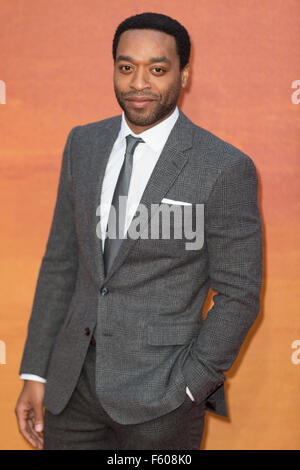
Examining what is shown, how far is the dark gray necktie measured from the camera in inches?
70.1

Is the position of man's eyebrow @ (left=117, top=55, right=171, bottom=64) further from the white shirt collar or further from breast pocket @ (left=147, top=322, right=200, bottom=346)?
breast pocket @ (left=147, top=322, right=200, bottom=346)

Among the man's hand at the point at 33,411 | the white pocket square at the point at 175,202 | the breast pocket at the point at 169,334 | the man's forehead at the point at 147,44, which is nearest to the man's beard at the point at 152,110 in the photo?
the man's forehead at the point at 147,44

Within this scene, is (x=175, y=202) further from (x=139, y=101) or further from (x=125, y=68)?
(x=125, y=68)

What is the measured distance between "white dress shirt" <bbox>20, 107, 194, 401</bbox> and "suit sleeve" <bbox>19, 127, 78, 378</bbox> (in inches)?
6.9

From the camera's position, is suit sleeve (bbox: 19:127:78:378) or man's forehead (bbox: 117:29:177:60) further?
suit sleeve (bbox: 19:127:78:378)

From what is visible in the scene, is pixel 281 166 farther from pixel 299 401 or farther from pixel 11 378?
pixel 11 378

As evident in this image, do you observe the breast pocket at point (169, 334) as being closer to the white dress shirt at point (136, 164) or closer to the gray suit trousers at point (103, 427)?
the gray suit trousers at point (103, 427)

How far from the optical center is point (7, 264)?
8.43ft

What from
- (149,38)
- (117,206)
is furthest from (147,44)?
(117,206)

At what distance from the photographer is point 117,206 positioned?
5.93 ft

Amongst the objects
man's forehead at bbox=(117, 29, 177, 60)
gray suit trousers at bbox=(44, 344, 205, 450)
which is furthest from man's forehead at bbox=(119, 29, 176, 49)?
gray suit trousers at bbox=(44, 344, 205, 450)

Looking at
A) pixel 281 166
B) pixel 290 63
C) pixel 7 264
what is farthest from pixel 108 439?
pixel 290 63
